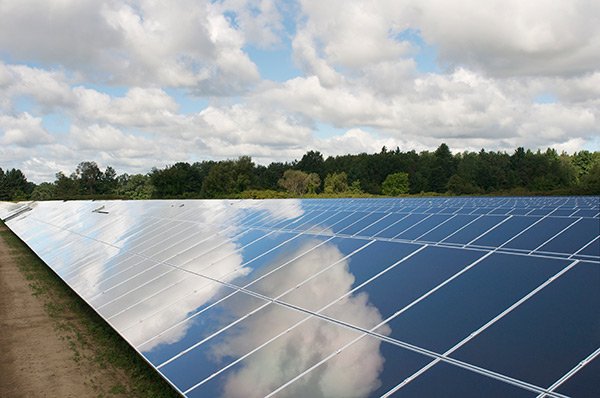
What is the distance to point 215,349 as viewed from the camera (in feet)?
24.9

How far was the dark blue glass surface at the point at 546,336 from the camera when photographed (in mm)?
4770

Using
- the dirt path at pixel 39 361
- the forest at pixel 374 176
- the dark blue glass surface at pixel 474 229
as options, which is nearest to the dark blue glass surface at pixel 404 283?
the dark blue glass surface at pixel 474 229

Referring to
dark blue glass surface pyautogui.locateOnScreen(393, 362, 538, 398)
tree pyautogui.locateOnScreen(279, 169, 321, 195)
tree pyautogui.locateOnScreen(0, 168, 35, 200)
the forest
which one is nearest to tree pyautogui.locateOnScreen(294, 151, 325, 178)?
the forest

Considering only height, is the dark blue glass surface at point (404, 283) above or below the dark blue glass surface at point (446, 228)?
below

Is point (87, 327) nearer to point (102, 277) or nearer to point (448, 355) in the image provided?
point (102, 277)

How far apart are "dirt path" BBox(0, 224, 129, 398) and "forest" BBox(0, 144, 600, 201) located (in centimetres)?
6407

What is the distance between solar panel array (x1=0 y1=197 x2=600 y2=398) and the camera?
5125 mm

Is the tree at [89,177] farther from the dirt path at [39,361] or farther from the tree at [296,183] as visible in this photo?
the dirt path at [39,361]

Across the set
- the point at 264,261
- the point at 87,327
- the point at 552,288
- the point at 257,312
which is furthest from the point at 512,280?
the point at 87,327

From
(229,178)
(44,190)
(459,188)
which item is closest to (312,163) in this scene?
(229,178)

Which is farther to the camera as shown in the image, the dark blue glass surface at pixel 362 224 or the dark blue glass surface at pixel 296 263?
the dark blue glass surface at pixel 362 224

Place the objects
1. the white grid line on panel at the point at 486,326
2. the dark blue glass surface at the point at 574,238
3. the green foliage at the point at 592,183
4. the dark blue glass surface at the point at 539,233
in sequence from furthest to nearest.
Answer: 1. the green foliage at the point at 592,183
2. the dark blue glass surface at the point at 539,233
3. the dark blue glass surface at the point at 574,238
4. the white grid line on panel at the point at 486,326

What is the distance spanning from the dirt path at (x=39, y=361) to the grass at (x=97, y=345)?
0.57 feet

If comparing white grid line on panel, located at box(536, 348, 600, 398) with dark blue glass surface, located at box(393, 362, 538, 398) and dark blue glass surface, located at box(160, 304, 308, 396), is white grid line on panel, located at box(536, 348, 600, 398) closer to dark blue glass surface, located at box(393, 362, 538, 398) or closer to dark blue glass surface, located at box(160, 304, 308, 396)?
dark blue glass surface, located at box(393, 362, 538, 398)
